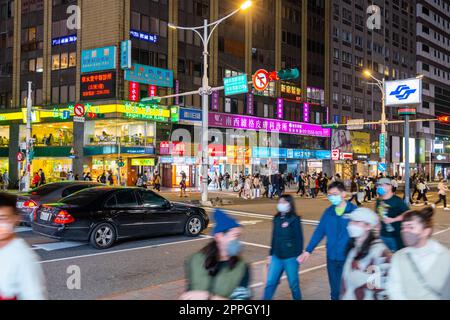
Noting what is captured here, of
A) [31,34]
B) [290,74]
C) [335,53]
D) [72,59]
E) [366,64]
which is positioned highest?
[335,53]

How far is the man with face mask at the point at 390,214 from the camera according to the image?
21.5 feet

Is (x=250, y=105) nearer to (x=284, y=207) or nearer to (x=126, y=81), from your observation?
(x=126, y=81)

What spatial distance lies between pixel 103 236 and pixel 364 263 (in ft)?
25.7

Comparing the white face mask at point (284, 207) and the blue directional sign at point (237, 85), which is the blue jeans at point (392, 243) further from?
the blue directional sign at point (237, 85)

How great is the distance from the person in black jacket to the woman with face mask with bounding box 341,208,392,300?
1199 mm

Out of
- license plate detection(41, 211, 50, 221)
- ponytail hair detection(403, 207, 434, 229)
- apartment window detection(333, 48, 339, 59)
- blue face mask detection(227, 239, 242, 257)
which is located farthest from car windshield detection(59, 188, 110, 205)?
apartment window detection(333, 48, 339, 59)

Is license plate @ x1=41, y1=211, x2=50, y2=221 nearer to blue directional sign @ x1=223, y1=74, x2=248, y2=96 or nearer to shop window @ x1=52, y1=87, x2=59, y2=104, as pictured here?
blue directional sign @ x1=223, y1=74, x2=248, y2=96

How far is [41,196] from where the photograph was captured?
44.2 ft

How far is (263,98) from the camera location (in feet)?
168

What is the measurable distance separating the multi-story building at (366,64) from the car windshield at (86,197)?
48.8 metres

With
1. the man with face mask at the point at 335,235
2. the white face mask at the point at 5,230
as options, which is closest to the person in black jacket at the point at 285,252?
the man with face mask at the point at 335,235

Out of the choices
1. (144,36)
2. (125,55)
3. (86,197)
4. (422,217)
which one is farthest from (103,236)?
(144,36)

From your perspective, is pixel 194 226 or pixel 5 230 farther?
pixel 194 226

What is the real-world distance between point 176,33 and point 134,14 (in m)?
4.60
